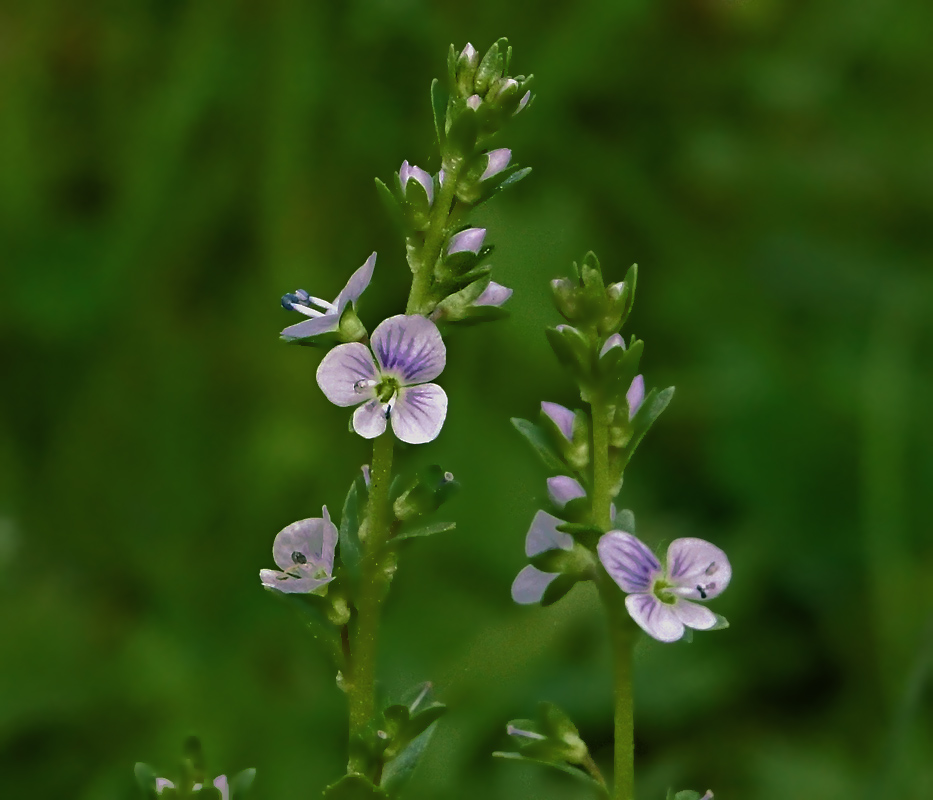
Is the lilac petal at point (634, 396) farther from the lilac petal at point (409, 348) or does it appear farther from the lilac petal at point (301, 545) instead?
the lilac petal at point (301, 545)

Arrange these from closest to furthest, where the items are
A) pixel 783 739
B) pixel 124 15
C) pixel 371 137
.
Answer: pixel 783 739
pixel 371 137
pixel 124 15

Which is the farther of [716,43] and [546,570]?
[716,43]

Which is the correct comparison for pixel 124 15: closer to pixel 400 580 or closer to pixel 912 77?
pixel 400 580

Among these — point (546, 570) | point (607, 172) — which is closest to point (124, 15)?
point (607, 172)

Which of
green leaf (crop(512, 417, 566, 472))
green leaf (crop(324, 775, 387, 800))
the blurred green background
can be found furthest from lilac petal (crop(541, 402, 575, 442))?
the blurred green background

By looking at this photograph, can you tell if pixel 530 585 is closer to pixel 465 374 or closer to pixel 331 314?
pixel 331 314

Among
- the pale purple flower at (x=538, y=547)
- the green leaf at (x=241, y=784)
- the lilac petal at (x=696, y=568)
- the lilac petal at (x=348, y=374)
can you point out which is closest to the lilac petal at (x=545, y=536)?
the pale purple flower at (x=538, y=547)
